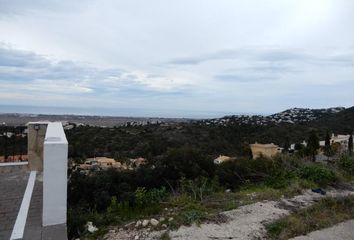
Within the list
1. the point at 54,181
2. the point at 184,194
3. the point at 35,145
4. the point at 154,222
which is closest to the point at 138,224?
the point at 154,222

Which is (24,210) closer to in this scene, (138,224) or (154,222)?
(138,224)

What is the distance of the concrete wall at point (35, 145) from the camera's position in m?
5.50

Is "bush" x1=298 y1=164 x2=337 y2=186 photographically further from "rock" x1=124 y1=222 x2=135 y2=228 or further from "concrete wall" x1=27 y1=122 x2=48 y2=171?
"concrete wall" x1=27 y1=122 x2=48 y2=171

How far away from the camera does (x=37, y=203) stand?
415cm

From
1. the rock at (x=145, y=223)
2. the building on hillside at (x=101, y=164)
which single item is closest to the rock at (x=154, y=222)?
the rock at (x=145, y=223)

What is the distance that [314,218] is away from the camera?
439cm

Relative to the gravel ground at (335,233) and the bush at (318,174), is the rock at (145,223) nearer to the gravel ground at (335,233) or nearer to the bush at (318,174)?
the gravel ground at (335,233)

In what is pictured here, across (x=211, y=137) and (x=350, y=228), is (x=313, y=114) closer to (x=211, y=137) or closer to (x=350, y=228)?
(x=211, y=137)

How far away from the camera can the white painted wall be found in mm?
3577

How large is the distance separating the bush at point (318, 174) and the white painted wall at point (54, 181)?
437 cm

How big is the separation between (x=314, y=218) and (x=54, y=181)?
3101 mm

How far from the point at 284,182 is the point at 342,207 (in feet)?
4.15

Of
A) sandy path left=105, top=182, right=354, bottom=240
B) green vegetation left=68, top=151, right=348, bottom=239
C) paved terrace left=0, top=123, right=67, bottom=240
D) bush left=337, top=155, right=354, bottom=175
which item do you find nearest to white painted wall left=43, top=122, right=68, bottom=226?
paved terrace left=0, top=123, right=67, bottom=240

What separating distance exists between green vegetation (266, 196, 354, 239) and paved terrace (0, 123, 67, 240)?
2.32m
